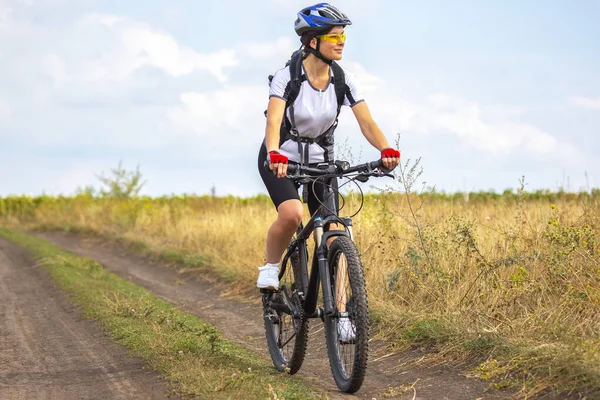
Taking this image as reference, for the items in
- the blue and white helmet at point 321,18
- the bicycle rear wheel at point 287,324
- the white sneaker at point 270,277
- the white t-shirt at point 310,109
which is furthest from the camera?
the white sneaker at point 270,277

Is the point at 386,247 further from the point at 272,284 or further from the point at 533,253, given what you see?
the point at 272,284

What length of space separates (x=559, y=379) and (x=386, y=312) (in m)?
2.66

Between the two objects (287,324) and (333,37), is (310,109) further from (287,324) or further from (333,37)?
(287,324)

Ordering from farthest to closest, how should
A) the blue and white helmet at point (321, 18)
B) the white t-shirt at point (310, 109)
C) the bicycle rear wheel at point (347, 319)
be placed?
the white t-shirt at point (310, 109) → the blue and white helmet at point (321, 18) → the bicycle rear wheel at point (347, 319)

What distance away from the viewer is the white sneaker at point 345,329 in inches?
197

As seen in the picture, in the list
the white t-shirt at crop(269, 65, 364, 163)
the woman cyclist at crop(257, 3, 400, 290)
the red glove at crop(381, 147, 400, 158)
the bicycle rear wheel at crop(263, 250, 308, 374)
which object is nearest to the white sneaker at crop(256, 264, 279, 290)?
the bicycle rear wheel at crop(263, 250, 308, 374)

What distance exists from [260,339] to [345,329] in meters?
3.34

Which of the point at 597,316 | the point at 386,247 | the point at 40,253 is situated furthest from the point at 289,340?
the point at 40,253

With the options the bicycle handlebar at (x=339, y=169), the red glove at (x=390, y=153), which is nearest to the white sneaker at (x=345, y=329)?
the bicycle handlebar at (x=339, y=169)

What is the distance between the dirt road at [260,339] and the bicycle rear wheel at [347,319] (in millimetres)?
227

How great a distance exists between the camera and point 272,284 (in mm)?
5949

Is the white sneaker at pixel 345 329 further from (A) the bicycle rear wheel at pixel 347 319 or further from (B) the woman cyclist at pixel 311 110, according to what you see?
(B) the woman cyclist at pixel 311 110

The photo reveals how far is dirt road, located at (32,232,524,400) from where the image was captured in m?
5.50

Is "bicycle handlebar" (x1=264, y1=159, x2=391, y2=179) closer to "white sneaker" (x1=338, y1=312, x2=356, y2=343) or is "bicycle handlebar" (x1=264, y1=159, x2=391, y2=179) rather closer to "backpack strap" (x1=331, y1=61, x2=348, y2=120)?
"backpack strap" (x1=331, y1=61, x2=348, y2=120)
